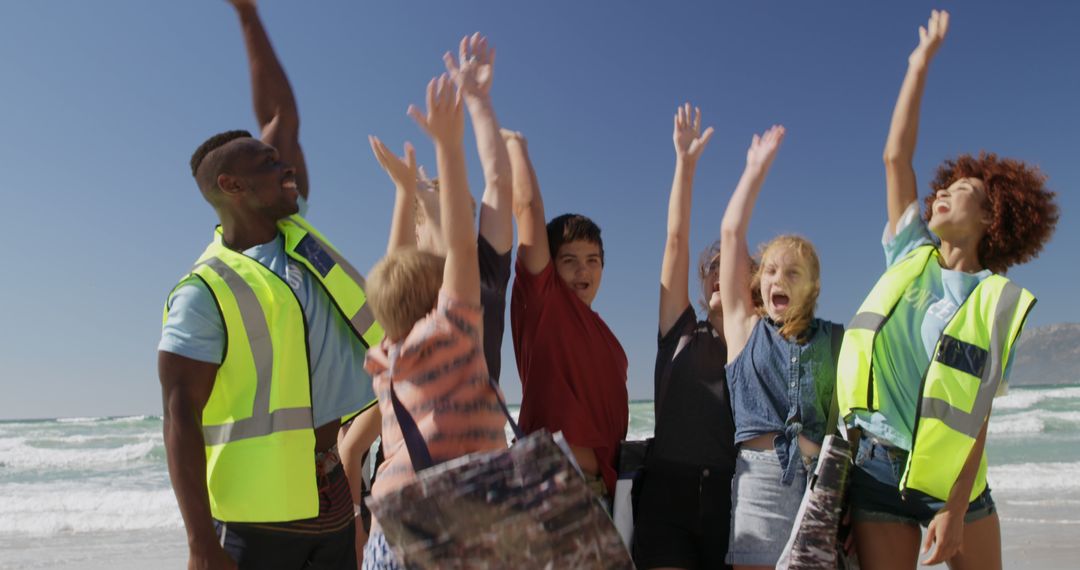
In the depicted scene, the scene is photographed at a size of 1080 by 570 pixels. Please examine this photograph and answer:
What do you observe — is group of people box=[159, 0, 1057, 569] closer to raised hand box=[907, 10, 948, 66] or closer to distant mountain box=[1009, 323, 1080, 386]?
raised hand box=[907, 10, 948, 66]

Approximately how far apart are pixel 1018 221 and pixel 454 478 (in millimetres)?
2699

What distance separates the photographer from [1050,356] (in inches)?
5728

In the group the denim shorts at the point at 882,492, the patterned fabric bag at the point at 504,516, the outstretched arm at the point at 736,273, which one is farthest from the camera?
the outstretched arm at the point at 736,273

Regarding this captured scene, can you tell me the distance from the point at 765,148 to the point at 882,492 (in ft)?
5.24

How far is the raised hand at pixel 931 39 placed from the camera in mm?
3379

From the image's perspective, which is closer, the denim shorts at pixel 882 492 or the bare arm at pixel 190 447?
the bare arm at pixel 190 447

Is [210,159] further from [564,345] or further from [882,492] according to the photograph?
[882,492]

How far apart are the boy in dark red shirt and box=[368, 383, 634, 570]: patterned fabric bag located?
113 centimetres

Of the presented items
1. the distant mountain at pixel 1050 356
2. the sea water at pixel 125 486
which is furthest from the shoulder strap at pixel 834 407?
the distant mountain at pixel 1050 356

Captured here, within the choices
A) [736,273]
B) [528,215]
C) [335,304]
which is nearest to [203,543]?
[335,304]

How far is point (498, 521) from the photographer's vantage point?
6.30ft

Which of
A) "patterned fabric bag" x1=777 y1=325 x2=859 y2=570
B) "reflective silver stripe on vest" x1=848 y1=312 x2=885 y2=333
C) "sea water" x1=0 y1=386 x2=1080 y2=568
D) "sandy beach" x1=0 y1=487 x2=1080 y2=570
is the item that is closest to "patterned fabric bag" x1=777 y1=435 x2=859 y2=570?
"patterned fabric bag" x1=777 y1=325 x2=859 y2=570

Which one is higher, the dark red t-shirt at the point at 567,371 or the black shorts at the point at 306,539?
the dark red t-shirt at the point at 567,371

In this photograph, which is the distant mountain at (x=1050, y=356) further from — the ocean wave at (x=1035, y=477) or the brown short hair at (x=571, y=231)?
the brown short hair at (x=571, y=231)
